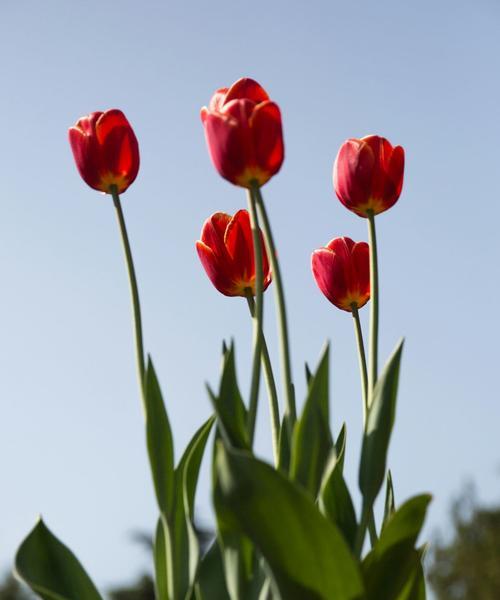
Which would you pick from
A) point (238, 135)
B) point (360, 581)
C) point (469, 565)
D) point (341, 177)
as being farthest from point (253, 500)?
point (469, 565)

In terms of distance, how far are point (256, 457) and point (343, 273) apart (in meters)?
0.56

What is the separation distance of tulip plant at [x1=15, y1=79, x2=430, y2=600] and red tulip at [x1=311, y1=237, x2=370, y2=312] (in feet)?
0.24

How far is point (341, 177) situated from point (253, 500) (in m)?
0.52

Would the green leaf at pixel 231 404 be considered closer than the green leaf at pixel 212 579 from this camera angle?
Yes

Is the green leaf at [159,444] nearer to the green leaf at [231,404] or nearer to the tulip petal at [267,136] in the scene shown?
the green leaf at [231,404]

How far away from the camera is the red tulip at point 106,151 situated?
1.16 metres

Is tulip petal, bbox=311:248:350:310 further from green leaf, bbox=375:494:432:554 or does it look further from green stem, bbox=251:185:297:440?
green leaf, bbox=375:494:432:554

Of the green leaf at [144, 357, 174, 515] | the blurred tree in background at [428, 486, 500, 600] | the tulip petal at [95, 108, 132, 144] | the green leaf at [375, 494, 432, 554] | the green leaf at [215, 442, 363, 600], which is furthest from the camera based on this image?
the blurred tree in background at [428, 486, 500, 600]

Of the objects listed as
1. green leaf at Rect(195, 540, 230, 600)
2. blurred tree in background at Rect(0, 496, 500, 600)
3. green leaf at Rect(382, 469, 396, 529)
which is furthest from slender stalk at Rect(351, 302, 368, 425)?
blurred tree in background at Rect(0, 496, 500, 600)

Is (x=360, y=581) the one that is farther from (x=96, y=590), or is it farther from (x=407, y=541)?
(x=96, y=590)

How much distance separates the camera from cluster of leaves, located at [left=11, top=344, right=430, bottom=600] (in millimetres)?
840

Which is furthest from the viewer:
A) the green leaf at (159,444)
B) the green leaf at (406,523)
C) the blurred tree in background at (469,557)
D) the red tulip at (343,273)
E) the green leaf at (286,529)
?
the blurred tree in background at (469,557)

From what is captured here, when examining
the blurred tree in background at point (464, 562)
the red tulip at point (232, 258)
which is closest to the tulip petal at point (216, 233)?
the red tulip at point (232, 258)

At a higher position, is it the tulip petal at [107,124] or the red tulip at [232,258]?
the tulip petal at [107,124]
